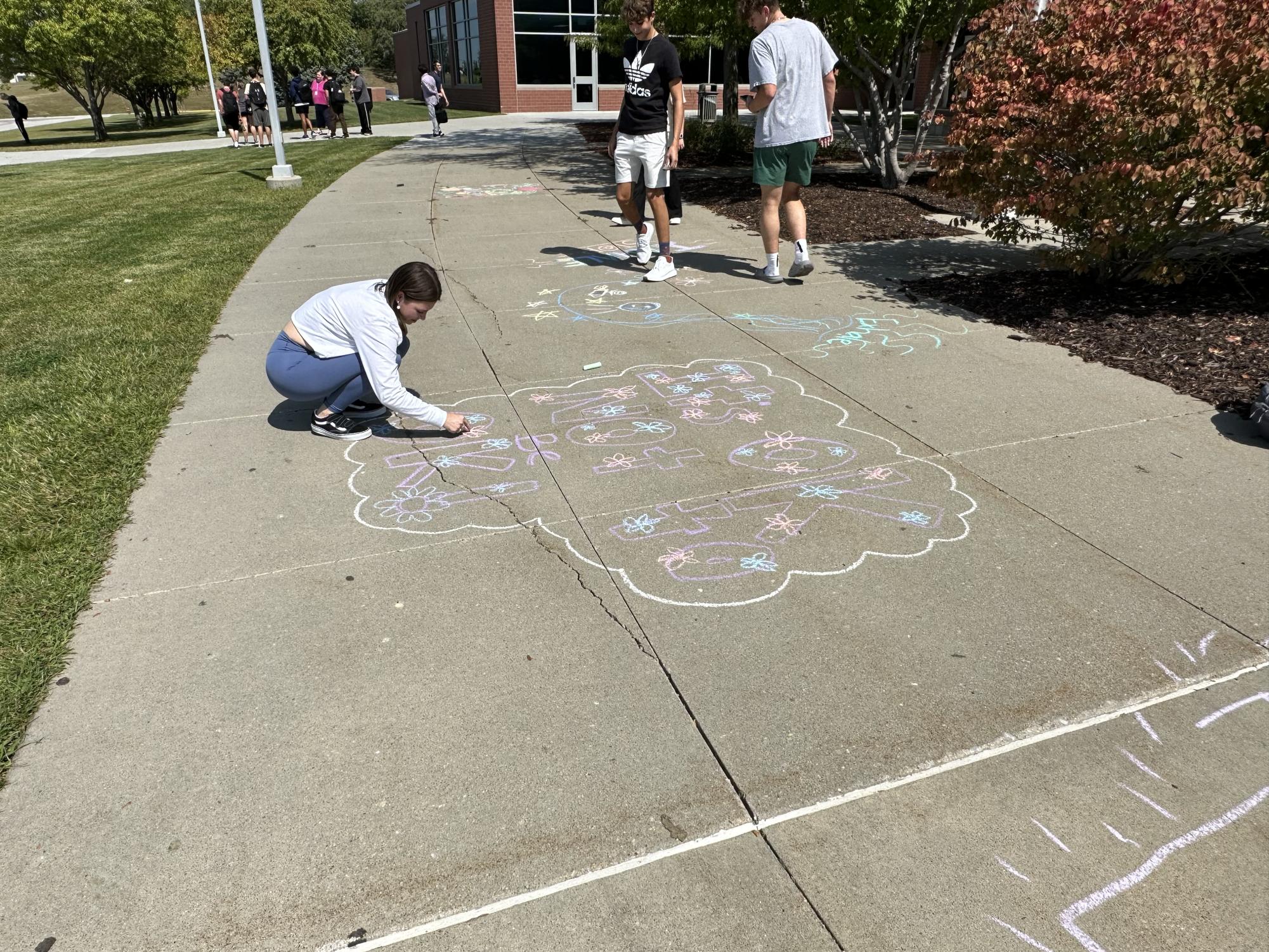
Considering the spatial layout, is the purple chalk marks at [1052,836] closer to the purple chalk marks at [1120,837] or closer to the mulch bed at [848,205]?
the purple chalk marks at [1120,837]

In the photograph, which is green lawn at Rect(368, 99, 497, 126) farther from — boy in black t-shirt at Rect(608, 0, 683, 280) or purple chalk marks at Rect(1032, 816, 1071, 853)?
purple chalk marks at Rect(1032, 816, 1071, 853)

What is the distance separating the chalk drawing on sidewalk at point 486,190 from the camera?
11.9 meters

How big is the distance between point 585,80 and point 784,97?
2984 centimetres

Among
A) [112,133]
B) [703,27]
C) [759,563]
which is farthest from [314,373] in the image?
[112,133]

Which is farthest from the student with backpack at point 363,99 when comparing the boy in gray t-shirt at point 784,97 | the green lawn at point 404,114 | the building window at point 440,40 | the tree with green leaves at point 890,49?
the boy in gray t-shirt at point 784,97

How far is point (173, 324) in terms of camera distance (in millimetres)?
6383

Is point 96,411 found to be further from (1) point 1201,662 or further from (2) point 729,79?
(2) point 729,79

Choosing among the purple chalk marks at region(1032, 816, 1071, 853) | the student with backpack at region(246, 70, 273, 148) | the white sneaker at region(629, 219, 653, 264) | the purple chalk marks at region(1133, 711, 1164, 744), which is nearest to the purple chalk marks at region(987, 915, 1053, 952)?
the purple chalk marks at region(1032, 816, 1071, 853)

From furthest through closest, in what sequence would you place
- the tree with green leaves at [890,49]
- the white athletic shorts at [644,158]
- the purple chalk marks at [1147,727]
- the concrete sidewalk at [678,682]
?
the tree with green leaves at [890,49] → the white athletic shorts at [644,158] → the purple chalk marks at [1147,727] → the concrete sidewalk at [678,682]

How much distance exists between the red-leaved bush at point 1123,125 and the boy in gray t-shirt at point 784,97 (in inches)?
41.1

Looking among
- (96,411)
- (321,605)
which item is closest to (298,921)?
(321,605)

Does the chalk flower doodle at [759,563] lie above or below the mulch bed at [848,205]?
below

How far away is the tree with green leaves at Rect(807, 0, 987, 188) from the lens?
347 inches

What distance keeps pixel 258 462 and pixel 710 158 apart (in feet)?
41.2
